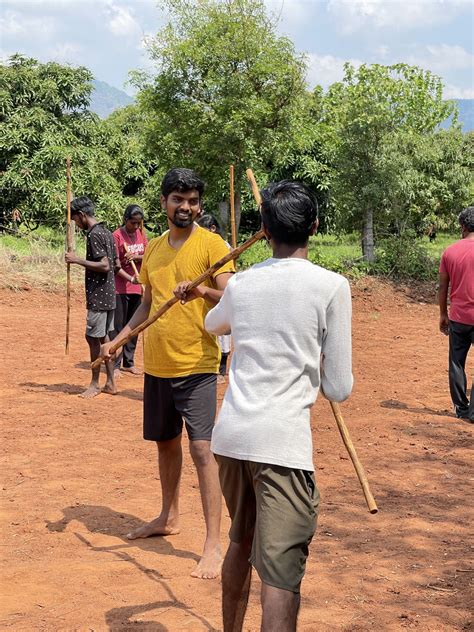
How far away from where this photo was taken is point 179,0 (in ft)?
63.2

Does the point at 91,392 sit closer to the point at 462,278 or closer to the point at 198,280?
the point at 462,278

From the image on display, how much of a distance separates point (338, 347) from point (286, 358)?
0.17m

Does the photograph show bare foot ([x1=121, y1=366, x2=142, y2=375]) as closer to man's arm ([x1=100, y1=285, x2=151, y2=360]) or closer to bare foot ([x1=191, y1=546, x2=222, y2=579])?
man's arm ([x1=100, y1=285, x2=151, y2=360])

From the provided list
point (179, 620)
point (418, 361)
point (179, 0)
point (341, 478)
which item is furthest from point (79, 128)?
point (179, 620)

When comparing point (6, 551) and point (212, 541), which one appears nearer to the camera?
point (212, 541)

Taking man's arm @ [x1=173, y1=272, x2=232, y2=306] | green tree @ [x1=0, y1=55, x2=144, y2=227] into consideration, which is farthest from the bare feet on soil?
green tree @ [x1=0, y1=55, x2=144, y2=227]

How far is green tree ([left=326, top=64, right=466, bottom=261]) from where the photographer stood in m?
15.3

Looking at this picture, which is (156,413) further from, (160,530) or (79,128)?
(79,128)

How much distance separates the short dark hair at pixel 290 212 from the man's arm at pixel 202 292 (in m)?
1.15

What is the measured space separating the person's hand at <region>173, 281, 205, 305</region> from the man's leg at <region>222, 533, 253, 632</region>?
133 centimetres

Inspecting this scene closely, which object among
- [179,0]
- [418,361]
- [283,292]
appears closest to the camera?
[283,292]

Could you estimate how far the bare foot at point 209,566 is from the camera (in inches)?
A: 166

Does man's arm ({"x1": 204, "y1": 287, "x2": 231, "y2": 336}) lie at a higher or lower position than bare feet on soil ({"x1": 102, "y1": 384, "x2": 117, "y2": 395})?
higher

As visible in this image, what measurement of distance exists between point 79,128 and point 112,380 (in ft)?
57.4
